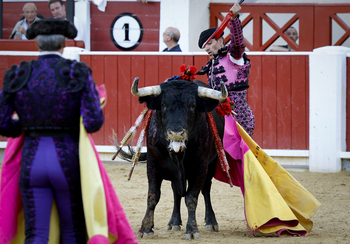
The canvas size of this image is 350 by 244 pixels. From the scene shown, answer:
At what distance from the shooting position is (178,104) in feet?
12.7

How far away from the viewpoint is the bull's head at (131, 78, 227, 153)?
3746mm

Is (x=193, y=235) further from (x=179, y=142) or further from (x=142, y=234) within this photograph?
(x=179, y=142)

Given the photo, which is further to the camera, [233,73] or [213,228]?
Result: [233,73]

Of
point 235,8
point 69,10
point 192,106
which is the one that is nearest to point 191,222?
point 192,106

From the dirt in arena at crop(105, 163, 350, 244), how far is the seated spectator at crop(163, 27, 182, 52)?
1.94m

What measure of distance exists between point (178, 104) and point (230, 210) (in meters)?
1.93

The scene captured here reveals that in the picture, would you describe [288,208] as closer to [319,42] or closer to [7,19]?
[319,42]

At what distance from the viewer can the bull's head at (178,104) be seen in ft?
12.3

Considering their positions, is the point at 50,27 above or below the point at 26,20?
below

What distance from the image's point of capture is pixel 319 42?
404 inches

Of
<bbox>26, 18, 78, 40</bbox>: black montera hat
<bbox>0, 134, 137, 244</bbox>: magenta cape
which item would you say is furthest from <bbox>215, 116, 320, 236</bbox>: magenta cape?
<bbox>26, 18, 78, 40</bbox>: black montera hat

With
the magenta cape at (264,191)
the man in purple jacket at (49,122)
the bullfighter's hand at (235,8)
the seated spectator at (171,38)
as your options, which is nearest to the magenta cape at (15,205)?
the man in purple jacket at (49,122)

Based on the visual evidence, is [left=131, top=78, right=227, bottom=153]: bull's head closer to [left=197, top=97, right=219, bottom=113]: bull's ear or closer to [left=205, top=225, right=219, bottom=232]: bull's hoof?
[left=197, top=97, right=219, bottom=113]: bull's ear

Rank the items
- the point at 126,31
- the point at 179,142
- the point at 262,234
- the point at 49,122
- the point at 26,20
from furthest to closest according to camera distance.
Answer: the point at 126,31, the point at 26,20, the point at 262,234, the point at 179,142, the point at 49,122
